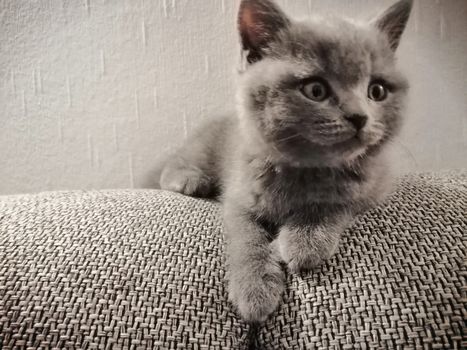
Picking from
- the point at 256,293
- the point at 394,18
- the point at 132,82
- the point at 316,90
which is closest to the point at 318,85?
the point at 316,90

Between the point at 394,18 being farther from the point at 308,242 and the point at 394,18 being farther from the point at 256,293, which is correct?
the point at 256,293

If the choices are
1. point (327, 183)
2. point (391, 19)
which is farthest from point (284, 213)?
point (391, 19)

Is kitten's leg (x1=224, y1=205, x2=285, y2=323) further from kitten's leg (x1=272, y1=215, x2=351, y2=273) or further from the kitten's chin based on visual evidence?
the kitten's chin

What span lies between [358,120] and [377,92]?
0.14 meters

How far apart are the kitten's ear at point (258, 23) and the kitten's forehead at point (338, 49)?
33 mm

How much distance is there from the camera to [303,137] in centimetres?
75

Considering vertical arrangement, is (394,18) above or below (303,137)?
above

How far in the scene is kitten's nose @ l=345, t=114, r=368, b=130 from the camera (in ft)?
2.34

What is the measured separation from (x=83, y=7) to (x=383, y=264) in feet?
4.02

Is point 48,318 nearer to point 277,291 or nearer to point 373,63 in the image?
point 277,291

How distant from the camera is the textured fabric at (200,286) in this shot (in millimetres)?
598

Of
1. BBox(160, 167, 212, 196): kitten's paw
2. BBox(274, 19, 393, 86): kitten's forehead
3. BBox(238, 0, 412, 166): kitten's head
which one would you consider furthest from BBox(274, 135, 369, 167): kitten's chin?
BBox(160, 167, 212, 196): kitten's paw

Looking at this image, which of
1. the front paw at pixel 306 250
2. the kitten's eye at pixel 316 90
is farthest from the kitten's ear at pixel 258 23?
the front paw at pixel 306 250

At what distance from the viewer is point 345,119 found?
2.35 ft
